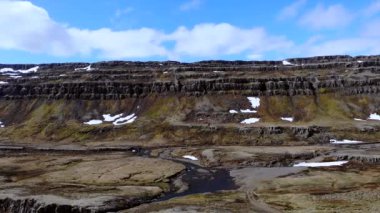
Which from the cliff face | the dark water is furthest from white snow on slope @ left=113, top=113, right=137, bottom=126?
the dark water

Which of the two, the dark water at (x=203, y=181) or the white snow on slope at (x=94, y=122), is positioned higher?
the white snow on slope at (x=94, y=122)

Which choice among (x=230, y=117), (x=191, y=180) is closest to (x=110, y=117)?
(x=230, y=117)

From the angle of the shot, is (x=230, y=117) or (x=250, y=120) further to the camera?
(x=230, y=117)

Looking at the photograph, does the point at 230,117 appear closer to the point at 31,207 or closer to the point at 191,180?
the point at 191,180

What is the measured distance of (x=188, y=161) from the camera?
390 ft

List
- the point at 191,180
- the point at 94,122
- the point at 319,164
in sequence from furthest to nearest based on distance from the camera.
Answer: the point at 94,122 < the point at 319,164 < the point at 191,180

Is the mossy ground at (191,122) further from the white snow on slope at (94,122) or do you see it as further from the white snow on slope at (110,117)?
the white snow on slope at (94,122)

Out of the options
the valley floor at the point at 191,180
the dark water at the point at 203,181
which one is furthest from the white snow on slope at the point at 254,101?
the dark water at the point at 203,181

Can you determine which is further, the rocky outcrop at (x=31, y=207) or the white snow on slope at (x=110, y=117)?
the white snow on slope at (x=110, y=117)

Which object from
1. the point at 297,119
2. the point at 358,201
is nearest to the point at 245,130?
the point at 297,119

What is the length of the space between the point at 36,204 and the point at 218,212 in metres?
24.7

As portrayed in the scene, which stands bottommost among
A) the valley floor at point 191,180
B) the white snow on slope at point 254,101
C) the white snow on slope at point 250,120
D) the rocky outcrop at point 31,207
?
the valley floor at point 191,180

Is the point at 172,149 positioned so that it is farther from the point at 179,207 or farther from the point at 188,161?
the point at 179,207

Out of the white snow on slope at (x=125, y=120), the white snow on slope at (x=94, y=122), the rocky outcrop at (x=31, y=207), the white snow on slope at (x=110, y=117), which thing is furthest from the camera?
the white snow on slope at (x=110, y=117)
